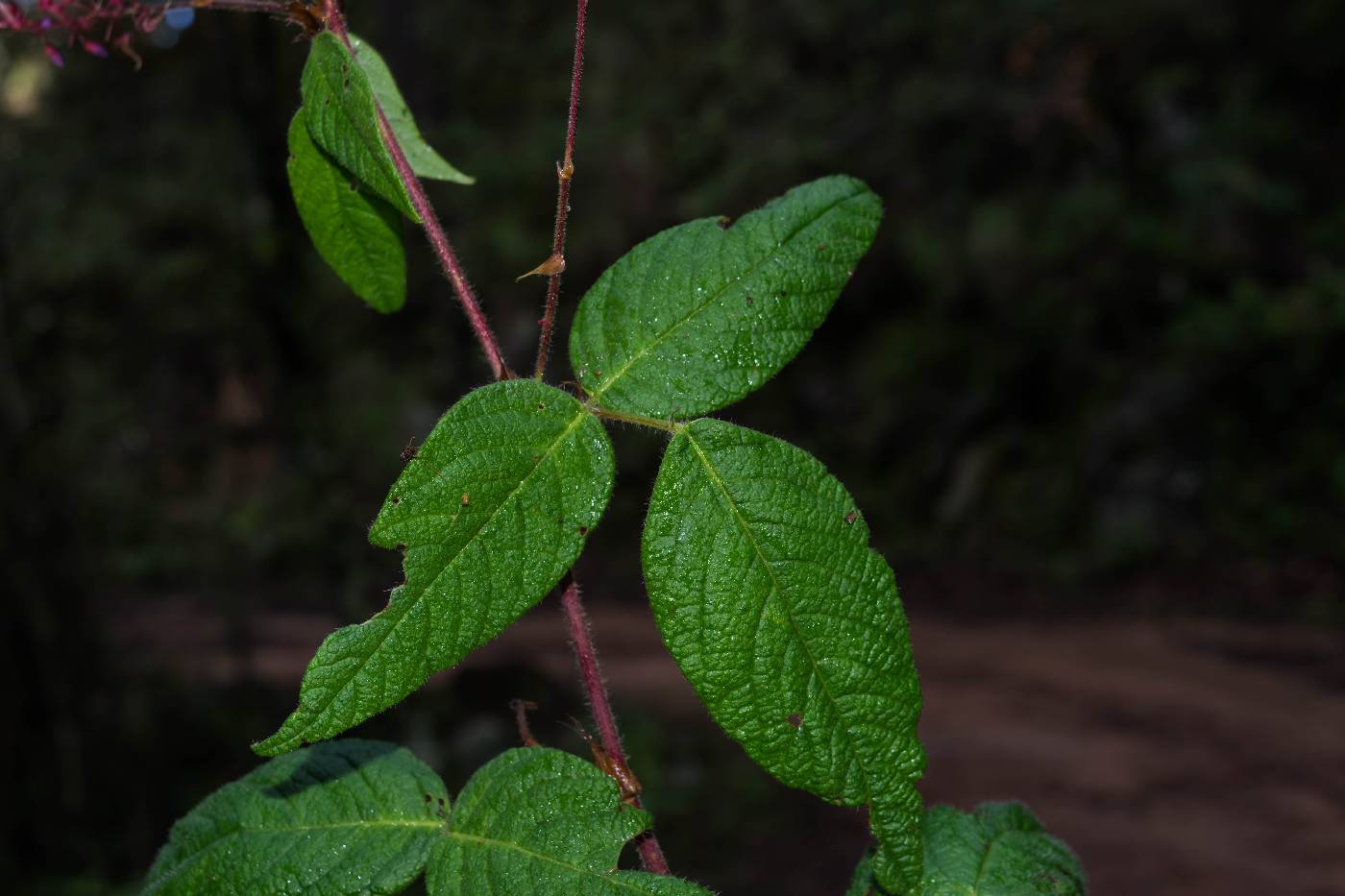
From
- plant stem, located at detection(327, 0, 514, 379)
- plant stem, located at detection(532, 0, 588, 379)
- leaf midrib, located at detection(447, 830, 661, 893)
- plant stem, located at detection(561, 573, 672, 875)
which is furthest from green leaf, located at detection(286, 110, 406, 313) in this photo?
leaf midrib, located at detection(447, 830, 661, 893)

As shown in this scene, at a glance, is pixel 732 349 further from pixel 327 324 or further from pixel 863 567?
pixel 327 324

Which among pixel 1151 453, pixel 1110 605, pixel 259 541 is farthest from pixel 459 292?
pixel 259 541

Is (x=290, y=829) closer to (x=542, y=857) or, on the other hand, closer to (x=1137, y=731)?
(x=542, y=857)

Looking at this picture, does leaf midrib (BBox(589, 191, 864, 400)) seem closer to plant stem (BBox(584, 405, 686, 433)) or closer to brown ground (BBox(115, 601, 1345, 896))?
plant stem (BBox(584, 405, 686, 433))

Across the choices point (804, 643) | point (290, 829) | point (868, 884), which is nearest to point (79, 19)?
point (290, 829)

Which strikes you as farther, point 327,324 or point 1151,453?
point 327,324
